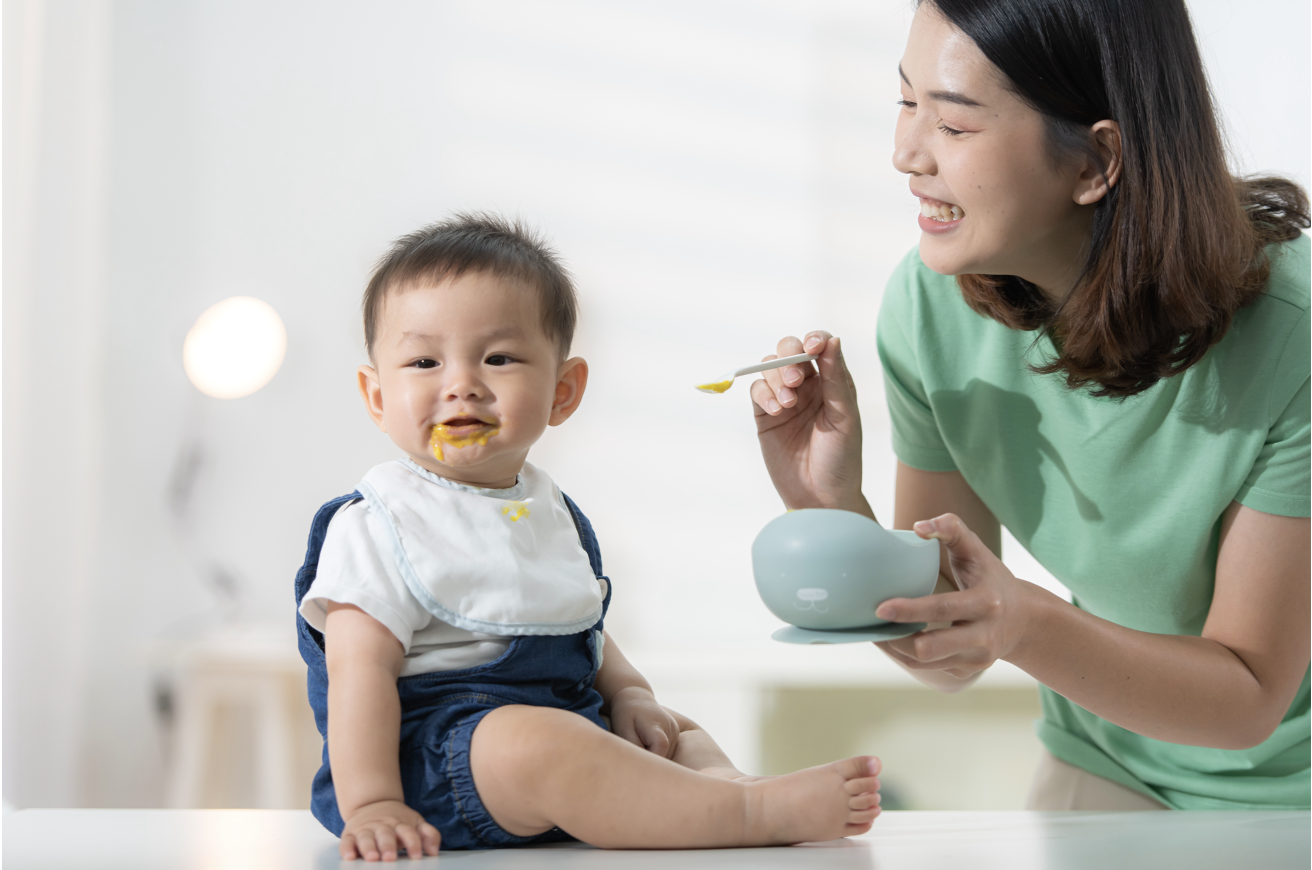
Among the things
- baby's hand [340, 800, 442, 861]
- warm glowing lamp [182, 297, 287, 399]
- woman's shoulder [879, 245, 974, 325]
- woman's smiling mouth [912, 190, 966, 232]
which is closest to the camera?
baby's hand [340, 800, 442, 861]

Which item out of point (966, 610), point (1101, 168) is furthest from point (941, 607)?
point (1101, 168)

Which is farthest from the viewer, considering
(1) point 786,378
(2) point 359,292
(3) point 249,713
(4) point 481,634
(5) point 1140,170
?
(2) point 359,292

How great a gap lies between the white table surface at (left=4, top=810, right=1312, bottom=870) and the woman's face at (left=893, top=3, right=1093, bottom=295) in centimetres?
52

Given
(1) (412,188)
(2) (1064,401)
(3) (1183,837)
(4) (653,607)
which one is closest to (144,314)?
(1) (412,188)

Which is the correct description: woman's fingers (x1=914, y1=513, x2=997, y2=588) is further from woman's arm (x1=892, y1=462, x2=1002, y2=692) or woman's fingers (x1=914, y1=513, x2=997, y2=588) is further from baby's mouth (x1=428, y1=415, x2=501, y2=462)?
woman's arm (x1=892, y1=462, x2=1002, y2=692)

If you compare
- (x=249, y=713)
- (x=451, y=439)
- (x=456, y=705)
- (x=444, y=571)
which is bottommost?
(x=249, y=713)

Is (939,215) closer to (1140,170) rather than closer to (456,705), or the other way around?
(1140,170)

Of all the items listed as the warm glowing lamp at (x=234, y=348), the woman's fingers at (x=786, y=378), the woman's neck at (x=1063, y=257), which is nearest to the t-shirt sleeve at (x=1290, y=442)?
the woman's neck at (x=1063, y=257)

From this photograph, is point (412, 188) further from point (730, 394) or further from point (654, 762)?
point (654, 762)

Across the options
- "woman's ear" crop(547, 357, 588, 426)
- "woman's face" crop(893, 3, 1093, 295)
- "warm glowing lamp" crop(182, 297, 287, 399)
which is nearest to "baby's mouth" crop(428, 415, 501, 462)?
"woman's ear" crop(547, 357, 588, 426)

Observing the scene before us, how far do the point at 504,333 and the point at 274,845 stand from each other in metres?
0.46

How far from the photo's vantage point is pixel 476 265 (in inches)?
34.5

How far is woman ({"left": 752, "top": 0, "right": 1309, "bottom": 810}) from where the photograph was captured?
35.9 inches

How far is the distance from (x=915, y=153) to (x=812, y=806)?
59cm
